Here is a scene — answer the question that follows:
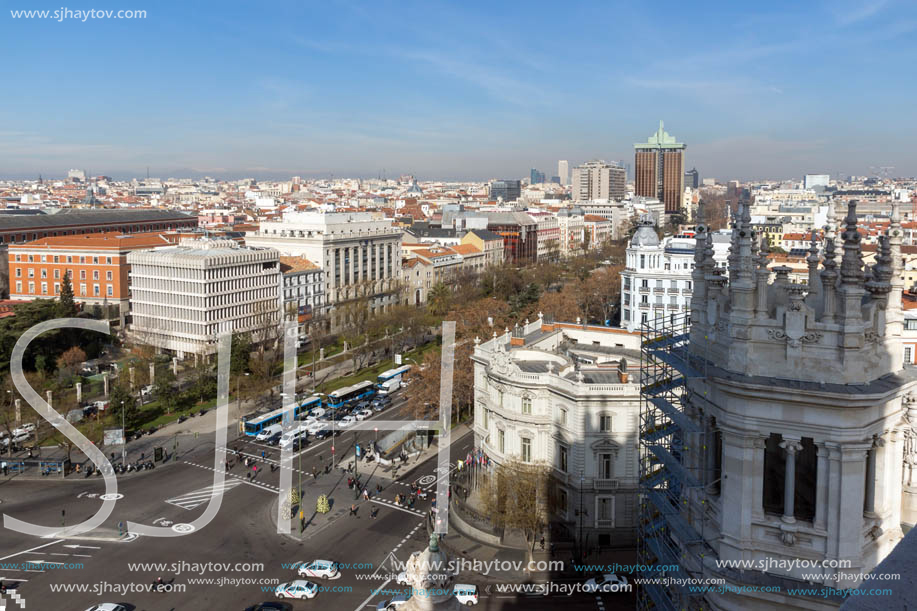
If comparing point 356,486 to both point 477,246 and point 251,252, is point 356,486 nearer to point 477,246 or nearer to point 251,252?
point 251,252

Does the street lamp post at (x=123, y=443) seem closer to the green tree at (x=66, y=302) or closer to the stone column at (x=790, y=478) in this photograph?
the green tree at (x=66, y=302)

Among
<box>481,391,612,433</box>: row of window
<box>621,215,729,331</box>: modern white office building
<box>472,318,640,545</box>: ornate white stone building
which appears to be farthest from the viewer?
<box>621,215,729,331</box>: modern white office building

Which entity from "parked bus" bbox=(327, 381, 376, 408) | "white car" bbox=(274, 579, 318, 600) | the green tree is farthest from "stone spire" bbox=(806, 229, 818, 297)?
the green tree

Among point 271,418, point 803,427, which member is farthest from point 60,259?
point 803,427

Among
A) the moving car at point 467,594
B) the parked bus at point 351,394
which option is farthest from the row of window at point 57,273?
the moving car at point 467,594

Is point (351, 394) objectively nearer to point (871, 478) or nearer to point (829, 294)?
point (871, 478)

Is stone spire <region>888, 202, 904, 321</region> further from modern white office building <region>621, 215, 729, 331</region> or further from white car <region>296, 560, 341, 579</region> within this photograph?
modern white office building <region>621, 215, 729, 331</region>

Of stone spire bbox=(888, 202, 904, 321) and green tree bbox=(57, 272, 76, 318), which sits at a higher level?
stone spire bbox=(888, 202, 904, 321)
